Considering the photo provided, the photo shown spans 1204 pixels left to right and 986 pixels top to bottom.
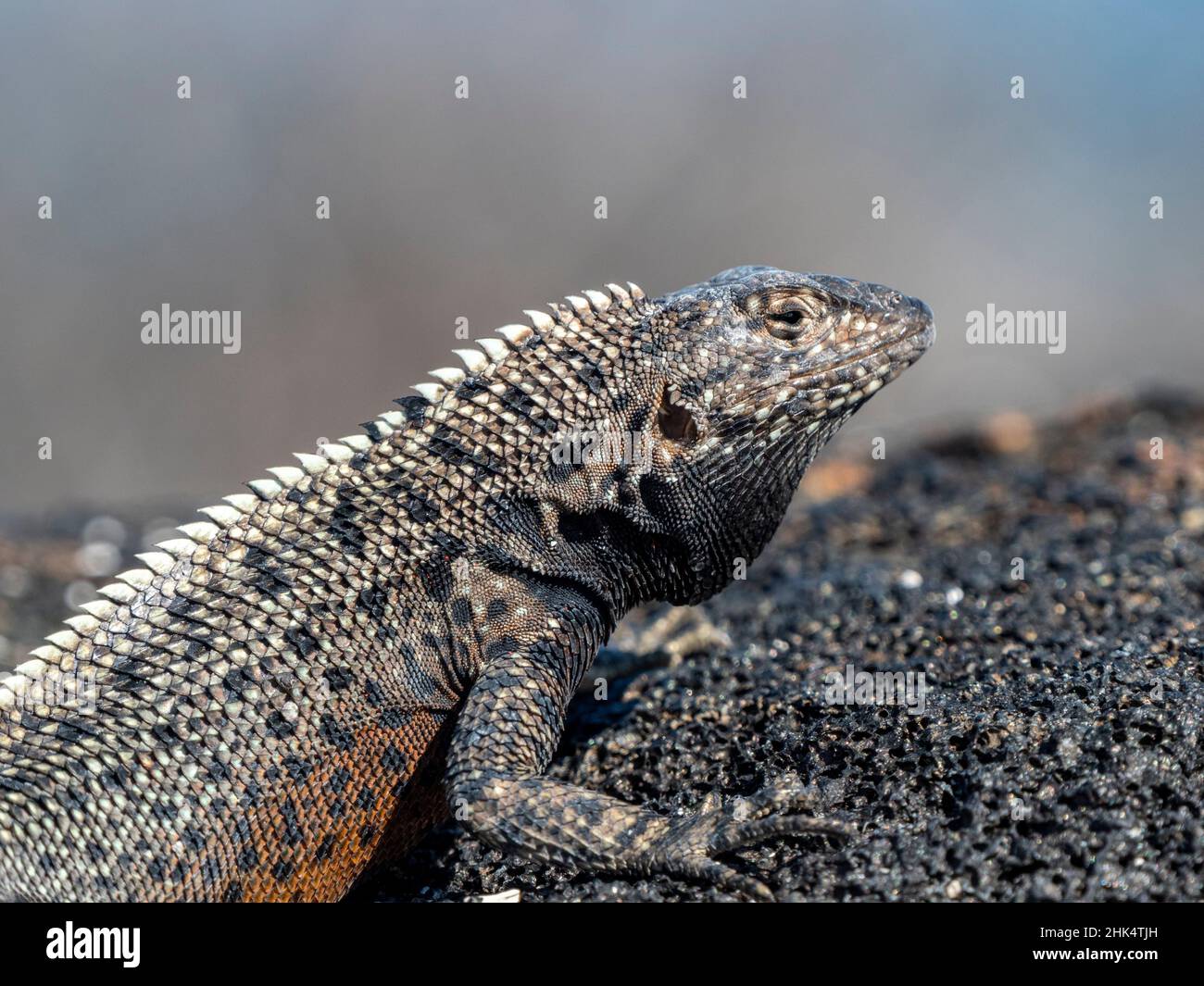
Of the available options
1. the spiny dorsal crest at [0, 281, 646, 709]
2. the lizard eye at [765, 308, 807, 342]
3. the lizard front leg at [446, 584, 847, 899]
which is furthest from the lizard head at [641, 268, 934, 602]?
the lizard front leg at [446, 584, 847, 899]

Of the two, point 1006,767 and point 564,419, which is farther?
point 564,419

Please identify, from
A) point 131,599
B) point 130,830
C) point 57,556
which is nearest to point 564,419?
point 131,599

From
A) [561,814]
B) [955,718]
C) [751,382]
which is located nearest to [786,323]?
[751,382]

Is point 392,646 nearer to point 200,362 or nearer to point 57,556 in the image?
point 57,556

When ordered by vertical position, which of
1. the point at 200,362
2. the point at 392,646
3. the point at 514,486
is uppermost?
the point at 200,362

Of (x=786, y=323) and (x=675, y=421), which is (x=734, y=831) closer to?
(x=675, y=421)

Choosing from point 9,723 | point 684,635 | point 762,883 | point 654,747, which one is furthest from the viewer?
point 684,635

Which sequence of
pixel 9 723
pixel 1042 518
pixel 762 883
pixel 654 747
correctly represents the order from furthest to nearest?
pixel 1042 518, pixel 654 747, pixel 9 723, pixel 762 883

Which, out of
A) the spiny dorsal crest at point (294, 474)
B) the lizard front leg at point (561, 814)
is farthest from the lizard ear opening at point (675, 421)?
the lizard front leg at point (561, 814)
